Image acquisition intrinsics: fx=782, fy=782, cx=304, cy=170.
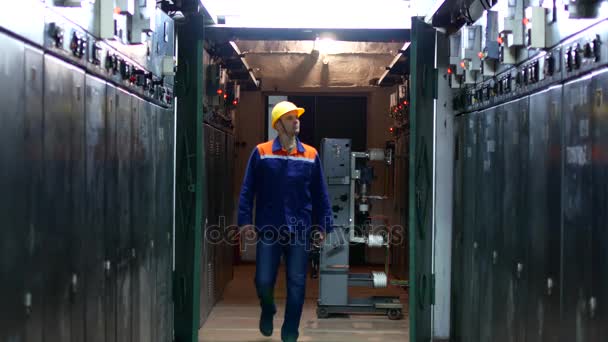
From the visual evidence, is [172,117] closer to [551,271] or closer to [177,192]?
[177,192]

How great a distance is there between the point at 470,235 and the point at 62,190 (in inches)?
123

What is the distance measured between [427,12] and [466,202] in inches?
58.8

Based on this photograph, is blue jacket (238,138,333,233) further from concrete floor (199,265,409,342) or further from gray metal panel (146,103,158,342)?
concrete floor (199,265,409,342)

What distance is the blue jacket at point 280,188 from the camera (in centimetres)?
596

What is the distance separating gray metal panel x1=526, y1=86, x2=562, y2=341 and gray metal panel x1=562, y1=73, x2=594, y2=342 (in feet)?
0.39

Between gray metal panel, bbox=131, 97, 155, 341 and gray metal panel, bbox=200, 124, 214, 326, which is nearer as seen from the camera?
gray metal panel, bbox=131, 97, 155, 341

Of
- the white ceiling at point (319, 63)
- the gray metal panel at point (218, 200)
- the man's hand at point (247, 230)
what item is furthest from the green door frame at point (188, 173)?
the white ceiling at point (319, 63)

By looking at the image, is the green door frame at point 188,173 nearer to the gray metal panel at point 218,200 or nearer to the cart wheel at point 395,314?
the gray metal panel at point 218,200

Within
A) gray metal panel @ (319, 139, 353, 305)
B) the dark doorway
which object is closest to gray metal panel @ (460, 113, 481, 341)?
gray metal panel @ (319, 139, 353, 305)

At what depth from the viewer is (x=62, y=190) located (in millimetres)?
3098

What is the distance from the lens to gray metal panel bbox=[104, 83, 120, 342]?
12.5ft

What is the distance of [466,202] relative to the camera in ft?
18.3

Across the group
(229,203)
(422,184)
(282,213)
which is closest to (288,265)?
(282,213)

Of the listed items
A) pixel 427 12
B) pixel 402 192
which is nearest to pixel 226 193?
pixel 402 192
